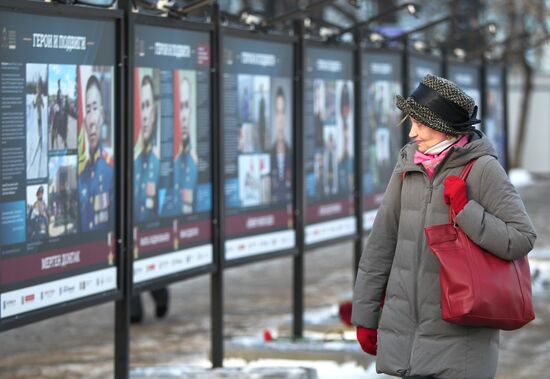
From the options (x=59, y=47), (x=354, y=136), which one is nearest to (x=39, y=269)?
(x=59, y=47)

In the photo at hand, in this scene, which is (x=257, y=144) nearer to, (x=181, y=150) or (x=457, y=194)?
(x=181, y=150)

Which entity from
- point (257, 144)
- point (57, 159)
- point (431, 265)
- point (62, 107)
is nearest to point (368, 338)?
point (431, 265)

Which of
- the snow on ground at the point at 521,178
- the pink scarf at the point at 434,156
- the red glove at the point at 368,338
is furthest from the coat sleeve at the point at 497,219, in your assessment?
the snow on ground at the point at 521,178

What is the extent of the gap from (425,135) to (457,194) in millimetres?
264

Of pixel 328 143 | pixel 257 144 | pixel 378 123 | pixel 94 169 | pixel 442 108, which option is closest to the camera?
pixel 442 108

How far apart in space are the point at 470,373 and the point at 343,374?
128 inches

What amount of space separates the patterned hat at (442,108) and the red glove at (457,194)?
7.9 inches

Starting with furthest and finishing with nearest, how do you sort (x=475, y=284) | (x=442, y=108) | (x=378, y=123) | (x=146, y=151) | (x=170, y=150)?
(x=378, y=123)
(x=170, y=150)
(x=146, y=151)
(x=442, y=108)
(x=475, y=284)

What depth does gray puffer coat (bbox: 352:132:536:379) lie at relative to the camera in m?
4.46

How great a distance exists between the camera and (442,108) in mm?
4594

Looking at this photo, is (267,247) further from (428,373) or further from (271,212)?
(428,373)

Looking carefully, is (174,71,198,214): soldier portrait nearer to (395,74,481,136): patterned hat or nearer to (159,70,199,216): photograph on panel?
(159,70,199,216): photograph on panel

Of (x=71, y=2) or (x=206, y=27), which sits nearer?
(x=71, y=2)

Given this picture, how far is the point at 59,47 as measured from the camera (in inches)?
231
